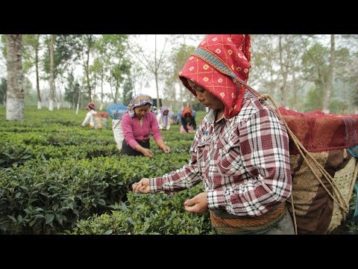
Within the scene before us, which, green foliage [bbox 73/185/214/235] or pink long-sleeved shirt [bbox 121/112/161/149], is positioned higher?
pink long-sleeved shirt [bbox 121/112/161/149]

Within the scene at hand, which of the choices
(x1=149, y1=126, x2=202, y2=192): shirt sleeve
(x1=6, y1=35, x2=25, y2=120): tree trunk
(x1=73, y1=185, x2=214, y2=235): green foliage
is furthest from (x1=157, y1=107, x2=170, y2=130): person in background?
(x1=149, y1=126, x2=202, y2=192): shirt sleeve

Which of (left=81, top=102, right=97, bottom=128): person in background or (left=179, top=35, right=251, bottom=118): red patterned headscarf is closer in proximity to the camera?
(left=179, top=35, right=251, bottom=118): red patterned headscarf

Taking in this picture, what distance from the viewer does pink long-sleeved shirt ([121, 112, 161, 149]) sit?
4324 millimetres

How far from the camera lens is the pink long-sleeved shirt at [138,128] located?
14.2 ft

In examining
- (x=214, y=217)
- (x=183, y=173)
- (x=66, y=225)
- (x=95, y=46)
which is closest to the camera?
(x=214, y=217)

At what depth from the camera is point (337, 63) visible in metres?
15.3

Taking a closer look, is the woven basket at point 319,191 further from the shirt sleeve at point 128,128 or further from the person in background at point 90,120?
the person in background at point 90,120

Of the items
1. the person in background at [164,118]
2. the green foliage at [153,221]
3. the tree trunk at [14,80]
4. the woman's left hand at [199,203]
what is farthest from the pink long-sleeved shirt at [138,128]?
the person in background at [164,118]

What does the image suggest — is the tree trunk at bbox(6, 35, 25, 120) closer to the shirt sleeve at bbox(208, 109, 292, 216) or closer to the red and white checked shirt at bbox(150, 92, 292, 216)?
the red and white checked shirt at bbox(150, 92, 292, 216)

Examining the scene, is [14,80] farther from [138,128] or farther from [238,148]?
[238,148]

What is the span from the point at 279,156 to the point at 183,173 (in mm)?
720

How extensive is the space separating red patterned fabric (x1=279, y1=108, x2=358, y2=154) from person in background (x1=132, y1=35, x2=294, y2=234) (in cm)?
12

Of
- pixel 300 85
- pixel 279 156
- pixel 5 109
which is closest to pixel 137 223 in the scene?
pixel 279 156
